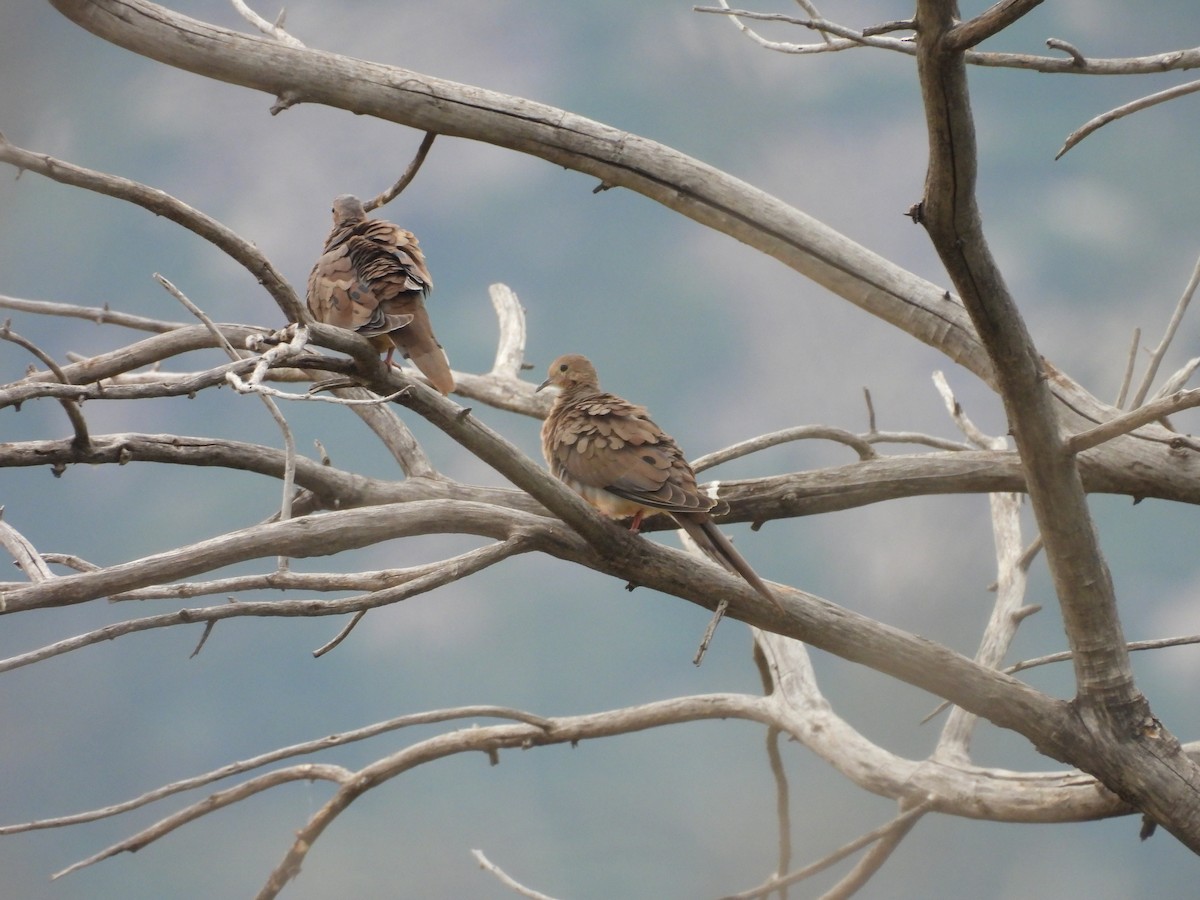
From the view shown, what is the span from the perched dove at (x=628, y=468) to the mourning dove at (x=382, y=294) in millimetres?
451

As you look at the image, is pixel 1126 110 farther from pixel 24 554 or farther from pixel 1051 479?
pixel 24 554

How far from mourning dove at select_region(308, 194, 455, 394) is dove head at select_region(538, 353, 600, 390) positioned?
2.66 feet

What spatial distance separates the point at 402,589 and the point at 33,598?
64cm

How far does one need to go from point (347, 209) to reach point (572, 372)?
2.61ft

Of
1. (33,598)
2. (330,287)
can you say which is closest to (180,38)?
(330,287)

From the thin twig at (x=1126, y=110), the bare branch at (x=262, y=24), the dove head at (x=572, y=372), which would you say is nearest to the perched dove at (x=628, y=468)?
the dove head at (x=572, y=372)

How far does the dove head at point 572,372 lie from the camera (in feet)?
10.5

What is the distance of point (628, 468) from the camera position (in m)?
2.46

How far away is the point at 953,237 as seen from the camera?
6.21ft

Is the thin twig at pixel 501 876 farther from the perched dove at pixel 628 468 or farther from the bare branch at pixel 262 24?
the bare branch at pixel 262 24

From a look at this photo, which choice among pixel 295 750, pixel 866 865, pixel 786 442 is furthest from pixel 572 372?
pixel 866 865

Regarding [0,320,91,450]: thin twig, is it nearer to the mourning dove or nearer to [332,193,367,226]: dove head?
the mourning dove

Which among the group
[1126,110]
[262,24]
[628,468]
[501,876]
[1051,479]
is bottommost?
[501,876]

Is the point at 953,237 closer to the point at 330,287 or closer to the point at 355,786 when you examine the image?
the point at 330,287
